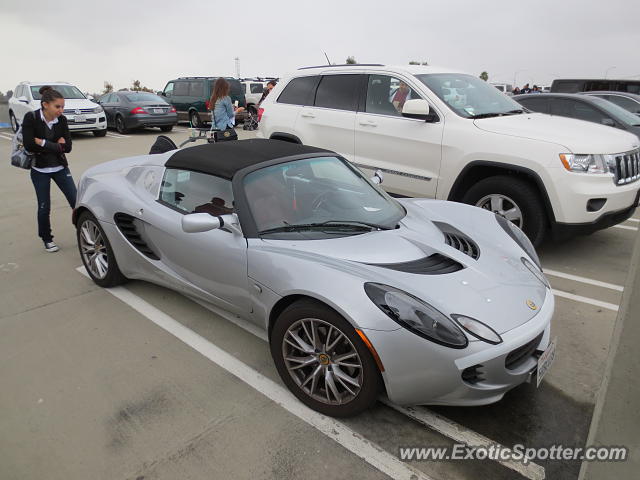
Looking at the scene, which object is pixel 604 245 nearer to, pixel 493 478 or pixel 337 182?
pixel 337 182

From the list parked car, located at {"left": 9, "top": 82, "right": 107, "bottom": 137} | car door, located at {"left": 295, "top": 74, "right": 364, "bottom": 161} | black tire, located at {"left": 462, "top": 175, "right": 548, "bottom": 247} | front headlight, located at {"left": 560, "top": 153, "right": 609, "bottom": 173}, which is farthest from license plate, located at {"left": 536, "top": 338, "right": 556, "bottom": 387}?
parked car, located at {"left": 9, "top": 82, "right": 107, "bottom": 137}

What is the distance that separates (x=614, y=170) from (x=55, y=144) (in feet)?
18.2

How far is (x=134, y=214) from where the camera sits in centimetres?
351

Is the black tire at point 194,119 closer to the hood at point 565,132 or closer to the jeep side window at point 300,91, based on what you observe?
the jeep side window at point 300,91

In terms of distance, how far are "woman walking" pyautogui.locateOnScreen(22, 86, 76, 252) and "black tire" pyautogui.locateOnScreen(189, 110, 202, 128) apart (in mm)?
12671

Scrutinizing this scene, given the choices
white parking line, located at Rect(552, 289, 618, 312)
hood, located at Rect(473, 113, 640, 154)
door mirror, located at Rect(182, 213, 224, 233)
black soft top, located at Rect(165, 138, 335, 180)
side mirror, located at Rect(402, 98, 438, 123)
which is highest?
side mirror, located at Rect(402, 98, 438, 123)

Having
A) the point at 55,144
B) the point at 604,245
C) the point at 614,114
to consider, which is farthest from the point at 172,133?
the point at 604,245

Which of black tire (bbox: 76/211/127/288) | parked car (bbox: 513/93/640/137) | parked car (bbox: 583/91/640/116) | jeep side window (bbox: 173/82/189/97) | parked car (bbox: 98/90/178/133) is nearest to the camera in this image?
black tire (bbox: 76/211/127/288)

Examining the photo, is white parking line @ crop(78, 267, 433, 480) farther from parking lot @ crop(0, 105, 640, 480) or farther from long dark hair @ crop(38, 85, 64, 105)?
long dark hair @ crop(38, 85, 64, 105)

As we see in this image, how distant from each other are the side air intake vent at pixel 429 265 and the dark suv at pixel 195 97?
50.2ft

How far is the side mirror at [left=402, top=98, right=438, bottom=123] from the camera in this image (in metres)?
4.80

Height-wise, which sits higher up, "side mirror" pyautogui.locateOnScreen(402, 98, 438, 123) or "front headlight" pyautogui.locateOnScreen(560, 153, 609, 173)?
"side mirror" pyautogui.locateOnScreen(402, 98, 438, 123)

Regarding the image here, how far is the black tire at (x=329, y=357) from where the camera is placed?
7.29 ft

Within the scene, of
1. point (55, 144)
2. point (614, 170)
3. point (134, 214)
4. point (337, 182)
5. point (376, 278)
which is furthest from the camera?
point (55, 144)
